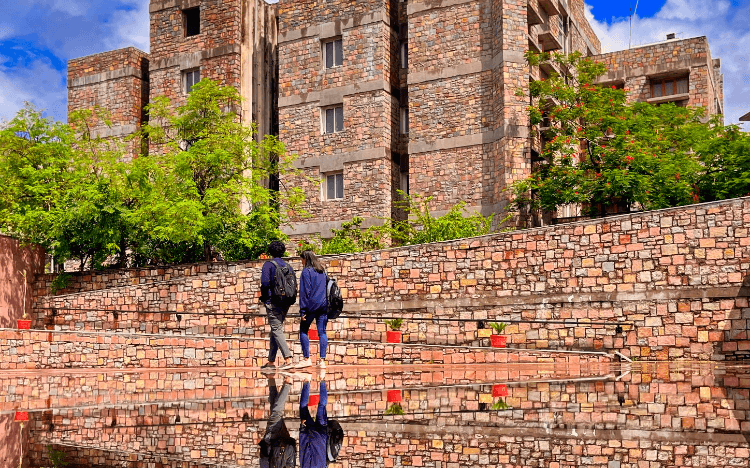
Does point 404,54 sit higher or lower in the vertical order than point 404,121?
higher

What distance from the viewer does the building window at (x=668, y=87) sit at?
34.8 meters

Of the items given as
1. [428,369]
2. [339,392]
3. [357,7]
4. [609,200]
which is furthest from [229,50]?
[339,392]

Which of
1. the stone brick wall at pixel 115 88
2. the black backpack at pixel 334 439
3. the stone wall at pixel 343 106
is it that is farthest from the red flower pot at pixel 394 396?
the stone brick wall at pixel 115 88

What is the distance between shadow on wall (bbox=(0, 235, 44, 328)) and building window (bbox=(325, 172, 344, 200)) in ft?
34.4

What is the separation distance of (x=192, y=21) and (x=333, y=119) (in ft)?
27.8

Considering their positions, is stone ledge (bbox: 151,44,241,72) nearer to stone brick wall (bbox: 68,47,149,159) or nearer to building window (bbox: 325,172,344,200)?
stone brick wall (bbox: 68,47,149,159)

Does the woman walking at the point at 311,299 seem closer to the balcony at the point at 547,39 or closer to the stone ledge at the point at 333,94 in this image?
the stone ledge at the point at 333,94

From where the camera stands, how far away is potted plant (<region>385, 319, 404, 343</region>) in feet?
63.2

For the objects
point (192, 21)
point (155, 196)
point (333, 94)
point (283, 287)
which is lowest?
point (283, 287)

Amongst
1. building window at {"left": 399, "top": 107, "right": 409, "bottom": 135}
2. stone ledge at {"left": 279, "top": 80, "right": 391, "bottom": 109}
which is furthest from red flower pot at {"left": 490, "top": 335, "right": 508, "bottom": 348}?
stone ledge at {"left": 279, "top": 80, "right": 391, "bottom": 109}

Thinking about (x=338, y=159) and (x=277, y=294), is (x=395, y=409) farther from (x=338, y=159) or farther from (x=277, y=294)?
(x=338, y=159)

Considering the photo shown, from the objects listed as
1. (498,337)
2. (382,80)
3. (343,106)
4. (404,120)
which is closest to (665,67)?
(404,120)

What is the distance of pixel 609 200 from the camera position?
25.2m

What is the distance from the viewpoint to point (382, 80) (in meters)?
Answer: 30.7
